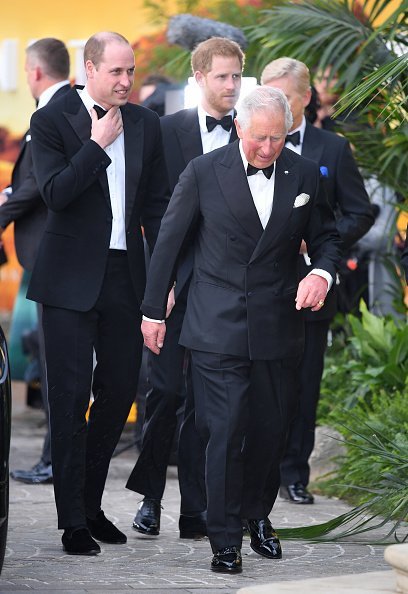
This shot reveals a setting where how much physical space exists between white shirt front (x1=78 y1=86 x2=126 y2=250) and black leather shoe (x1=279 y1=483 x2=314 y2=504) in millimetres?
2072

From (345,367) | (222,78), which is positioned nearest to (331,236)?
(222,78)

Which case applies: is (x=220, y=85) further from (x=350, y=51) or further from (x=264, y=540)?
(x=264, y=540)

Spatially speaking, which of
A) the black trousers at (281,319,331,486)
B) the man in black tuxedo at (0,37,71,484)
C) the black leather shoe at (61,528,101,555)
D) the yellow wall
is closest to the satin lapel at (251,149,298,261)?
the black leather shoe at (61,528,101,555)

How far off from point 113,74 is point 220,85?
781 millimetres

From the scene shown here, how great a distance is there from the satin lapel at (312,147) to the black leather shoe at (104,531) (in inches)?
89.9

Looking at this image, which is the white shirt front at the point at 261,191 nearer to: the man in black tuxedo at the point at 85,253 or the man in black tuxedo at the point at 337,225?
the man in black tuxedo at the point at 85,253

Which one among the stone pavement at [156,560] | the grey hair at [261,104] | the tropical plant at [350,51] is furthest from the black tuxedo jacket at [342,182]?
the grey hair at [261,104]

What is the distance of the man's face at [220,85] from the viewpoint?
6.57 m

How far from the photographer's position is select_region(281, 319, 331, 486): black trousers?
25.0 ft

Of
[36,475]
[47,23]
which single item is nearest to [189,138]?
[36,475]

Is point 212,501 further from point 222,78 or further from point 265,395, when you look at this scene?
point 222,78

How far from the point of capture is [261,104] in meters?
5.59

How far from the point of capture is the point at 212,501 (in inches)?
223

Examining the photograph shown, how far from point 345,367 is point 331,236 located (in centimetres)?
291
